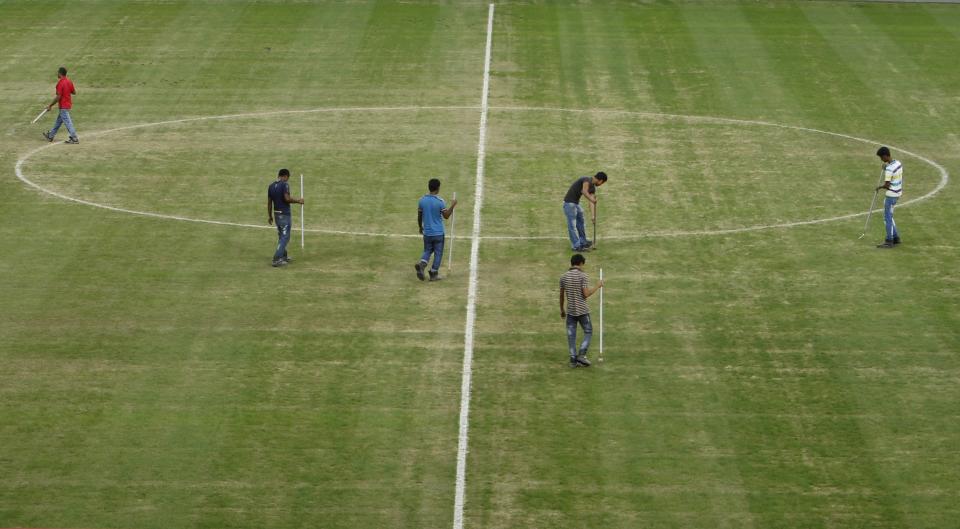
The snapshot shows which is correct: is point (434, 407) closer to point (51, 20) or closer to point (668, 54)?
point (668, 54)

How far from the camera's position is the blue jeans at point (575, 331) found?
24953mm

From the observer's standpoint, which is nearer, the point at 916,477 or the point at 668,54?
the point at 916,477

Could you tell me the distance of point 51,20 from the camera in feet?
166

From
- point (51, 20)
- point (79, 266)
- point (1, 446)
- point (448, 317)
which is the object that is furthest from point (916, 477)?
point (51, 20)

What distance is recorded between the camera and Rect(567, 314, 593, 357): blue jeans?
25.0 meters

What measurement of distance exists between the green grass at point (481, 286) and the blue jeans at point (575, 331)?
1.23 feet

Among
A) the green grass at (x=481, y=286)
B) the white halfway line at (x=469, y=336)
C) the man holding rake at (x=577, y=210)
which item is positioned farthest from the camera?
the man holding rake at (x=577, y=210)

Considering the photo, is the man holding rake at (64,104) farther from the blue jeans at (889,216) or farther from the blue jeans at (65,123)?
the blue jeans at (889,216)

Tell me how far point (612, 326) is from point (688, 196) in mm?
8354

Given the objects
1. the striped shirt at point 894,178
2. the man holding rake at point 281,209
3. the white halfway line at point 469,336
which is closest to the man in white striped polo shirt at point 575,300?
the white halfway line at point 469,336

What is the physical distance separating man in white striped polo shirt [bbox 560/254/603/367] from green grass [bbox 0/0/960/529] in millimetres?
512

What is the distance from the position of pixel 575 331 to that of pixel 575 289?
737 millimetres

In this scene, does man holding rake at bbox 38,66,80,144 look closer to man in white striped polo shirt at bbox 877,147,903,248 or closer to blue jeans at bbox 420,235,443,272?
blue jeans at bbox 420,235,443,272

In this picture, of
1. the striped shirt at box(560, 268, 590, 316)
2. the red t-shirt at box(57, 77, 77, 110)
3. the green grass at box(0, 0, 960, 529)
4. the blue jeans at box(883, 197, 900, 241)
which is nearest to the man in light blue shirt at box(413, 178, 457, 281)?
the green grass at box(0, 0, 960, 529)
